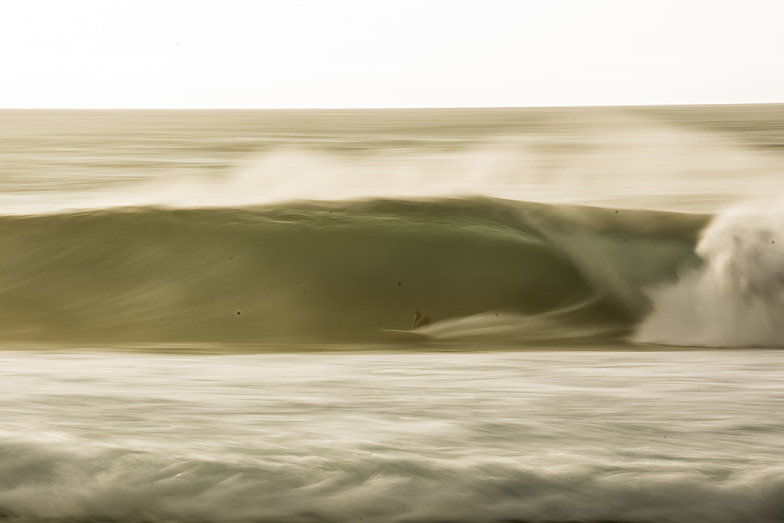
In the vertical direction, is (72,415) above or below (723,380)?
below

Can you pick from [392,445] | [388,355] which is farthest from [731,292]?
[392,445]

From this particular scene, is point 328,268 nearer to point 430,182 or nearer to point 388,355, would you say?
point 388,355

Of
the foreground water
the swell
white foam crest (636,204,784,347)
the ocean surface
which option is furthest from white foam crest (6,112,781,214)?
the foreground water

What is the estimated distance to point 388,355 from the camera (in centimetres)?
446

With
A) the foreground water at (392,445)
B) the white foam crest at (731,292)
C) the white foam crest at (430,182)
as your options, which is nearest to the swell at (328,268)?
the white foam crest at (731,292)

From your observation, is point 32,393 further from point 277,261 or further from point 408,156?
point 408,156

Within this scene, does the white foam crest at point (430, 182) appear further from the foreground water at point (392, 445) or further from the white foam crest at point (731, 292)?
the foreground water at point (392, 445)

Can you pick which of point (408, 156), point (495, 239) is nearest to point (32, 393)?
point (495, 239)

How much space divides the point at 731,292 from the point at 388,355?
6.57 ft

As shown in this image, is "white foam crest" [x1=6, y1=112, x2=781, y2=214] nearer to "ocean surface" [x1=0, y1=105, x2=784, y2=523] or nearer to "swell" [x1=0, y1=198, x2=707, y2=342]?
"ocean surface" [x1=0, y1=105, x2=784, y2=523]

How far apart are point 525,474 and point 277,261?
3.80 m

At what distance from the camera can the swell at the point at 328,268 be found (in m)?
5.48

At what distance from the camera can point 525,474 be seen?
8.18 feet

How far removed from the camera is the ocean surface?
2443 millimetres
